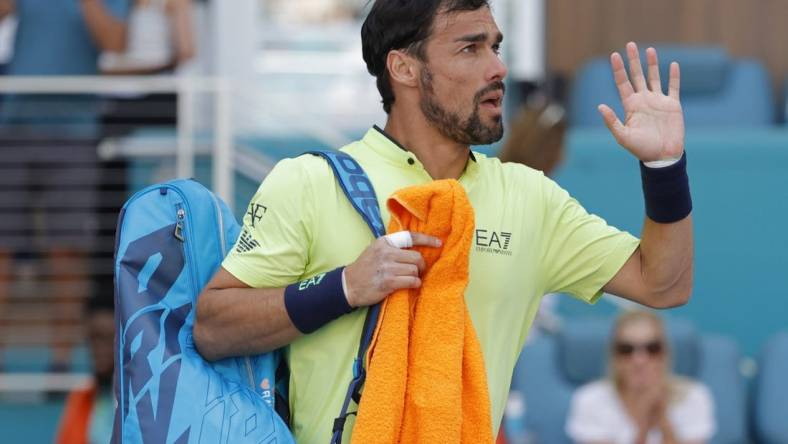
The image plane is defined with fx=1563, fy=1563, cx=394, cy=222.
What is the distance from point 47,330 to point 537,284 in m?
4.70

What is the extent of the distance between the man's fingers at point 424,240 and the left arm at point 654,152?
0.45 metres

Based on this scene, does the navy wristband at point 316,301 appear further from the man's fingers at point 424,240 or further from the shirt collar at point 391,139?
the shirt collar at point 391,139

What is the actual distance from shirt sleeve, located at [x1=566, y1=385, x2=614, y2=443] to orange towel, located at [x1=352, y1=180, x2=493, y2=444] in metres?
3.61

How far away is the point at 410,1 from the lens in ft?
10.8

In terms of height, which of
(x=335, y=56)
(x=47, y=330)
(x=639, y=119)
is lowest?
(x=47, y=330)

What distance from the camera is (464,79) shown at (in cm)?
329

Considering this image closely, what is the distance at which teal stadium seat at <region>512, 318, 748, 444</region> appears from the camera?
23.5ft

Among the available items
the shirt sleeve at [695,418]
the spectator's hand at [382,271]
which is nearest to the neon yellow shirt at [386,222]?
the spectator's hand at [382,271]

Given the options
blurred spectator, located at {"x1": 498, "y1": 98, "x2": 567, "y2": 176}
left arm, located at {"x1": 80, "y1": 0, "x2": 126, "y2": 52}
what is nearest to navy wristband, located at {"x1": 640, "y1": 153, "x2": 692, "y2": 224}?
blurred spectator, located at {"x1": 498, "y1": 98, "x2": 567, "y2": 176}

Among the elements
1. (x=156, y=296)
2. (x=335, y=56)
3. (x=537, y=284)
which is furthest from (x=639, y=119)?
(x=335, y=56)

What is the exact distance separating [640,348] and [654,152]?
3491 millimetres

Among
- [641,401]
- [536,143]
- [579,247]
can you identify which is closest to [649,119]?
[579,247]

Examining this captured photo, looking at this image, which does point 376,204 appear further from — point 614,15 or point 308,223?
point 614,15

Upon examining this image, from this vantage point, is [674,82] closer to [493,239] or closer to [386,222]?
[493,239]
